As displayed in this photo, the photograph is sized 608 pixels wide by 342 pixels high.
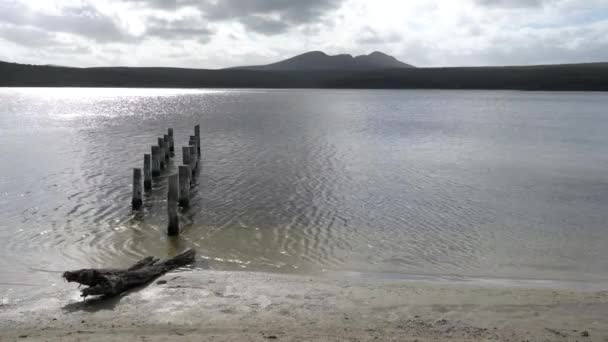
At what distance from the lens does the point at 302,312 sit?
783cm

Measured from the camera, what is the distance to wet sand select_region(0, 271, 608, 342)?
6941mm

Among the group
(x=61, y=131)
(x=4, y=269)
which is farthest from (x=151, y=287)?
(x=61, y=131)

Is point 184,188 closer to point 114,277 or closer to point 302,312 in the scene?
point 114,277

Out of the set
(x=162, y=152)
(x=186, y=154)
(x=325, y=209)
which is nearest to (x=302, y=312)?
(x=325, y=209)

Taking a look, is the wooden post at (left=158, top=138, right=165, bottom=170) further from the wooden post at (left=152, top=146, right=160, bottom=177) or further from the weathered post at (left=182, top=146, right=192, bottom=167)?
the weathered post at (left=182, top=146, right=192, bottom=167)

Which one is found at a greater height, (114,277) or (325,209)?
(114,277)

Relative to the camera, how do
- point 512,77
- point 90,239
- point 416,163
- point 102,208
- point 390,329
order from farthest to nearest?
point 512,77, point 416,163, point 102,208, point 90,239, point 390,329

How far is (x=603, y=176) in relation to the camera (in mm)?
21609

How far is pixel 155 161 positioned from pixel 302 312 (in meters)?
13.9

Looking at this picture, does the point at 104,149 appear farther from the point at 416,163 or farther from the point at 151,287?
the point at 151,287

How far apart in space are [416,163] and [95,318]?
1907cm

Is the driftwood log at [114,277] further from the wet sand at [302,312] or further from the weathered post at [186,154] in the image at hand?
the weathered post at [186,154]

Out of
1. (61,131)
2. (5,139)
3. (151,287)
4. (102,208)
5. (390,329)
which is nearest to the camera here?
(390,329)

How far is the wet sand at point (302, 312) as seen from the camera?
6.94 metres
